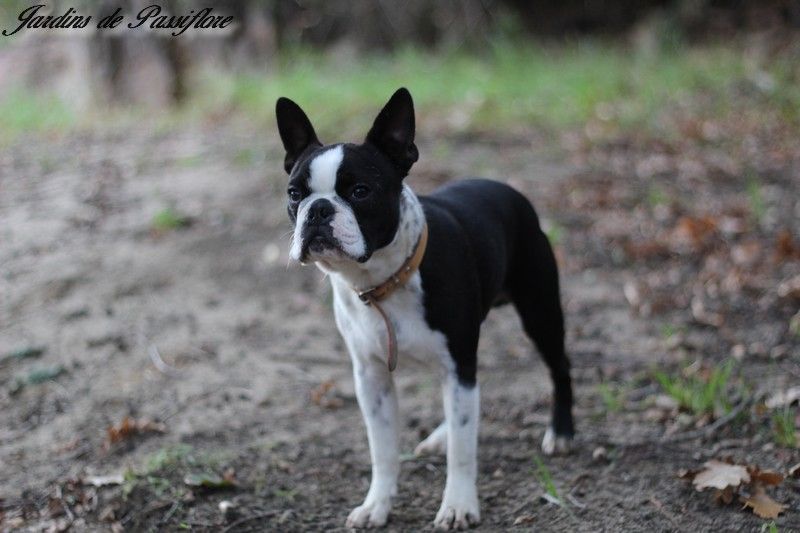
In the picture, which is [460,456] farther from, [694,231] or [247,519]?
[694,231]

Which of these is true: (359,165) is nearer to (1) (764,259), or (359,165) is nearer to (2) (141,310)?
(2) (141,310)

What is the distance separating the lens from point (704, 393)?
13.5ft

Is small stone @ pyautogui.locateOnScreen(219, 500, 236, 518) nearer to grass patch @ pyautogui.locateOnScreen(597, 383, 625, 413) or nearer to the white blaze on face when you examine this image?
the white blaze on face

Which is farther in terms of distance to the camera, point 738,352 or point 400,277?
point 738,352

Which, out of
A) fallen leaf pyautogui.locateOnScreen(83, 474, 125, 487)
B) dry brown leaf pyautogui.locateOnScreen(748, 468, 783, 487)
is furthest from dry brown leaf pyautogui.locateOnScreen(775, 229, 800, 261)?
fallen leaf pyautogui.locateOnScreen(83, 474, 125, 487)

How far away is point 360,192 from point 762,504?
5.70ft

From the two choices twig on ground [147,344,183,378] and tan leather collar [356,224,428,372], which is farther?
twig on ground [147,344,183,378]

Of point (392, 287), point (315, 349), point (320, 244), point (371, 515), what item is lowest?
point (315, 349)

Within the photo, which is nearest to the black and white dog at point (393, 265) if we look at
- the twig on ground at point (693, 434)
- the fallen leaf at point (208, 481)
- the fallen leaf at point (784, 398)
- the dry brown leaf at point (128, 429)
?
the fallen leaf at point (208, 481)

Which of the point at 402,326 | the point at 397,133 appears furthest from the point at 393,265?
the point at 397,133

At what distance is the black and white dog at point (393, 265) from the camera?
312 centimetres

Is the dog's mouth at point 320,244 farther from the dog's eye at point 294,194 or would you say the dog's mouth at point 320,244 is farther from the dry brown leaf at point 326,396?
the dry brown leaf at point 326,396

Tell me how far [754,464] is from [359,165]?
6.23 feet

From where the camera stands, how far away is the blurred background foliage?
31.4 ft
